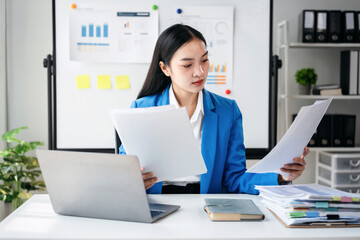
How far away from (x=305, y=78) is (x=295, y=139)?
6.77 ft

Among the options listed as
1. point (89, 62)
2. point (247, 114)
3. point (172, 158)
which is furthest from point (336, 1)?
point (172, 158)

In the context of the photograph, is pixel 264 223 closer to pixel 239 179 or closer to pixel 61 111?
pixel 239 179

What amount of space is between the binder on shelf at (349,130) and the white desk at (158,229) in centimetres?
220

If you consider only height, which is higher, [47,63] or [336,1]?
[336,1]

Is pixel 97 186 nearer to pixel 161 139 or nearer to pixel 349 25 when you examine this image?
pixel 161 139

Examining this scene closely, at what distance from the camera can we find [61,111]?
8.80 feet

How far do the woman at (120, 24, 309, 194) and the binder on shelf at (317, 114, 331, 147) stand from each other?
61.2 inches

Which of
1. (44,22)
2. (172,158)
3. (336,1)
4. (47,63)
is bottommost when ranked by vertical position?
(172,158)

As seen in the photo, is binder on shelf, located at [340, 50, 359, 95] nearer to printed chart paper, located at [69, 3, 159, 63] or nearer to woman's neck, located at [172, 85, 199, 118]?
printed chart paper, located at [69, 3, 159, 63]

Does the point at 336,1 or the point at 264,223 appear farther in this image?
the point at 336,1

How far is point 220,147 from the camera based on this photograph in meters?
1.70

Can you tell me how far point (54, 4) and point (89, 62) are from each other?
43 cm

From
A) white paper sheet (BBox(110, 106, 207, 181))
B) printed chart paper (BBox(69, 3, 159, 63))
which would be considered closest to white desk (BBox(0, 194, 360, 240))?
white paper sheet (BBox(110, 106, 207, 181))

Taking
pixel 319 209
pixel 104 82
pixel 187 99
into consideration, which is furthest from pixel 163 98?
pixel 104 82
